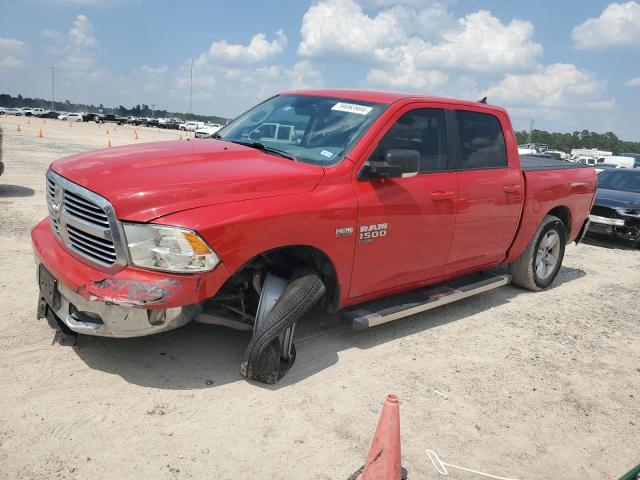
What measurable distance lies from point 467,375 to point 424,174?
1.66 m

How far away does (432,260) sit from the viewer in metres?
4.64

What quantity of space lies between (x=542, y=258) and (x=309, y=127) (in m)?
3.69

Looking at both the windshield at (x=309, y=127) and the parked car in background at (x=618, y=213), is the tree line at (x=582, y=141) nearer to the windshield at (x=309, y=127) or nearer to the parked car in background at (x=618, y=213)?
the parked car in background at (x=618, y=213)

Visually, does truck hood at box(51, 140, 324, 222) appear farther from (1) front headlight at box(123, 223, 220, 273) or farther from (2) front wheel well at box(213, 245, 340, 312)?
(2) front wheel well at box(213, 245, 340, 312)

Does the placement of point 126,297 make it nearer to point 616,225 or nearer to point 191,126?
point 616,225

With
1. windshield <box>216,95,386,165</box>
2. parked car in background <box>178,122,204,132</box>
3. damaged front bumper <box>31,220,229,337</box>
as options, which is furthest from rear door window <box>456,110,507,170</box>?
parked car in background <box>178,122,204,132</box>

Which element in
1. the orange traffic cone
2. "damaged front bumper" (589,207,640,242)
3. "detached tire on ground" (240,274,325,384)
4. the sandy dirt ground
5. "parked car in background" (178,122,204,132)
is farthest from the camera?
"parked car in background" (178,122,204,132)

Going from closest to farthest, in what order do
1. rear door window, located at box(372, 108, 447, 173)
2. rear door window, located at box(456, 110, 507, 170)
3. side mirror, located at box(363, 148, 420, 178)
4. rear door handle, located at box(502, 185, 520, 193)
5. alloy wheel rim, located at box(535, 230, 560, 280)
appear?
1. side mirror, located at box(363, 148, 420, 178)
2. rear door window, located at box(372, 108, 447, 173)
3. rear door window, located at box(456, 110, 507, 170)
4. rear door handle, located at box(502, 185, 520, 193)
5. alloy wheel rim, located at box(535, 230, 560, 280)

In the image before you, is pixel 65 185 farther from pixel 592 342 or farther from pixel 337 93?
pixel 592 342

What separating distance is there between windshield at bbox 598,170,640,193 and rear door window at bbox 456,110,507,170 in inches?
276

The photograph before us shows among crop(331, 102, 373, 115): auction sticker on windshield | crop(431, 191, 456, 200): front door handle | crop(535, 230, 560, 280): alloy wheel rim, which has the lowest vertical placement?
crop(535, 230, 560, 280): alloy wheel rim

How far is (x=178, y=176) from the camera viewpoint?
333 cm

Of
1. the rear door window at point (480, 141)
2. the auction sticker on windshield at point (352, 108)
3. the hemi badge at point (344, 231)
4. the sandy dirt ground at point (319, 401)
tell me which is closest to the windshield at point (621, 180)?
the sandy dirt ground at point (319, 401)

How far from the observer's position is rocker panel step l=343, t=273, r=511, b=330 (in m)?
4.19
